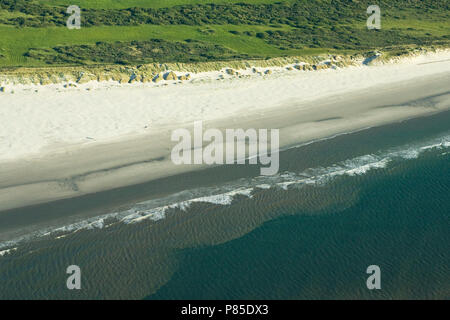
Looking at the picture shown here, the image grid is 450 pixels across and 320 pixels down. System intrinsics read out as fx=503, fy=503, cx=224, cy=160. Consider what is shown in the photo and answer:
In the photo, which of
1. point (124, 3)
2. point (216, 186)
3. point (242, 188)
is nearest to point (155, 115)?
point (216, 186)

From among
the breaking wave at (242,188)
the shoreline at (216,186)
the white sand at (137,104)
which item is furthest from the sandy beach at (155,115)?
the breaking wave at (242,188)

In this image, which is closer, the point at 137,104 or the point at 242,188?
the point at 242,188

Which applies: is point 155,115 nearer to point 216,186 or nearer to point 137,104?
point 137,104

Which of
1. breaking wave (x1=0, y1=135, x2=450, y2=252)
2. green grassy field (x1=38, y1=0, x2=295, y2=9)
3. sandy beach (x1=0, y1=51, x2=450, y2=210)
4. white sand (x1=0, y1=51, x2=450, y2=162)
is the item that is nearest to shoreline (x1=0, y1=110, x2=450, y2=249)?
breaking wave (x1=0, y1=135, x2=450, y2=252)

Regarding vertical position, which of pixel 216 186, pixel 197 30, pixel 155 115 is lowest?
pixel 216 186

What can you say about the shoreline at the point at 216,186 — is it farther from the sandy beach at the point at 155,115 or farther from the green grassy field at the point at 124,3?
the green grassy field at the point at 124,3

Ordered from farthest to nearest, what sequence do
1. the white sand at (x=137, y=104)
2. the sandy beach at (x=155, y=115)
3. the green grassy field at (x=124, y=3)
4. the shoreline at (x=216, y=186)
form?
1. the green grassy field at (x=124, y=3)
2. the white sand at (x=137, y=104)
3. the sandy beach at (x=155, y=115)
4. the shoreline at (x=216, y=186)

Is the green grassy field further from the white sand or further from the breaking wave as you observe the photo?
the breaking wave
